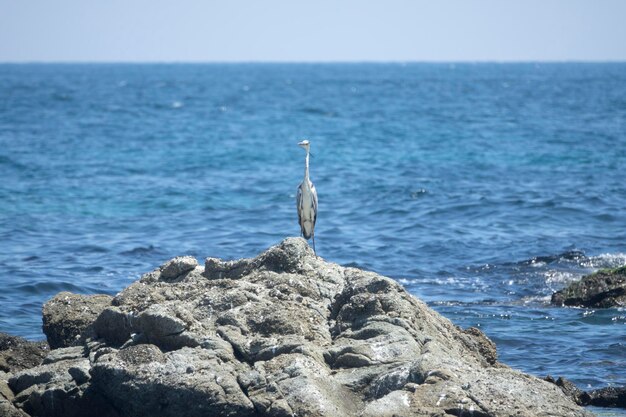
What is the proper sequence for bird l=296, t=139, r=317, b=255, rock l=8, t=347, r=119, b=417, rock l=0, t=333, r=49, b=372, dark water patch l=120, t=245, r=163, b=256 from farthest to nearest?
dark water patch l=120, t=245, r=163, b=256
bird l=296, t=139, r=317, b=255
rock l=0, t=333, r=49, b=372
rock l=8, t=347, r=119, b=417

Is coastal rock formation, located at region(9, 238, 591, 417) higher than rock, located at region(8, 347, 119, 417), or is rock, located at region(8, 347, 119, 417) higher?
coastal rock formation, located at region(9, 238, 591, 417)

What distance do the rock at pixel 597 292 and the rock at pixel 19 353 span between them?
796 cm

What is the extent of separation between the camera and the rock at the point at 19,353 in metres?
10.1

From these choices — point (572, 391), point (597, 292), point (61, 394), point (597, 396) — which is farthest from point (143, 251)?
point (597, 396)

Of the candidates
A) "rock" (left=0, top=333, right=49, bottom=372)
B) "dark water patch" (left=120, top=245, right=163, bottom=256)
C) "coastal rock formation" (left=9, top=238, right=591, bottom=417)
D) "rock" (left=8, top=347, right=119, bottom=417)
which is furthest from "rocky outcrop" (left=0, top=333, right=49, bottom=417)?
"dark water patch" (left=120, top=245, right=163, bottom=256)

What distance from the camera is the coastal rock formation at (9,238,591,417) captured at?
784cm

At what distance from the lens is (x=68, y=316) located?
404 inches

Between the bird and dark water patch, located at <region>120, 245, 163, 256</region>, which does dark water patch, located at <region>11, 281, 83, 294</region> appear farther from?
the bird

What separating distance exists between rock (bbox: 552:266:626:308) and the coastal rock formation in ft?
16.2

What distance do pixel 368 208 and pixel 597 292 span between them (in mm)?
10525

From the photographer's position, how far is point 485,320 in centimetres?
1366

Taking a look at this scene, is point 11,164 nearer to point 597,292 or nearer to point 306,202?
point 306,202

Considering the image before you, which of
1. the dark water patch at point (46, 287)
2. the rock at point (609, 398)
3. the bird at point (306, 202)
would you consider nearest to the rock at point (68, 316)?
the bird at point (306, 202)

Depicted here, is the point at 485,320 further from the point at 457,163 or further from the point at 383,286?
the point at 457,163
